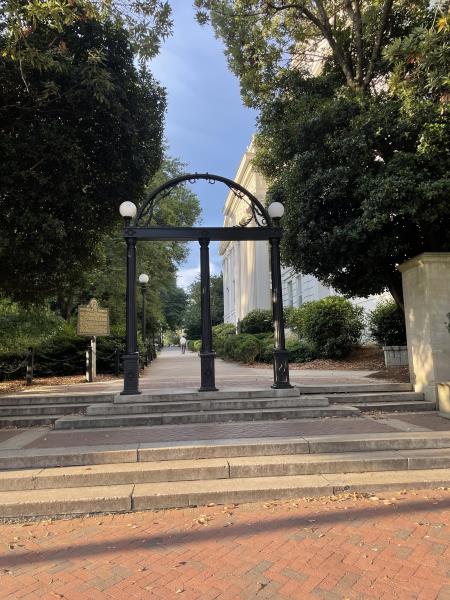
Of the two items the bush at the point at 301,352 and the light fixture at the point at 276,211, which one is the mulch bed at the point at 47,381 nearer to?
Answer: the bush at the point at 301,352

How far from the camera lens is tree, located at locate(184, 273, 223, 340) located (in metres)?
66.7

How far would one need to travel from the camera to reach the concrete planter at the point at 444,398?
7952 mm

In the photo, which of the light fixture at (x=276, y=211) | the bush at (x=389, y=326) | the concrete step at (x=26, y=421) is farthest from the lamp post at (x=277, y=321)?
the bush at (x=389, y=326)

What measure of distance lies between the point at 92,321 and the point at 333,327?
27.0 ft

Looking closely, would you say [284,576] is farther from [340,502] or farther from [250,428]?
[250,428]

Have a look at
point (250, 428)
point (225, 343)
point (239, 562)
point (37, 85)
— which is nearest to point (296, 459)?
point (250, 428)

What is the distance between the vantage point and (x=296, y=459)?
18.7 ft

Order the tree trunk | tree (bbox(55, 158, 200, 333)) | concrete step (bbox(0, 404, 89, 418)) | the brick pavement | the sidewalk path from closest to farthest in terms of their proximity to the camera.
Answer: the brick pavement → concrete step (bbox(0, 404, 89, 418)) → the sidewalk path → the tree trunk → tree (bbox(55, 158, 200, 333))

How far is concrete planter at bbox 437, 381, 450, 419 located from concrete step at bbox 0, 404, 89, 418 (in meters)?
6.23

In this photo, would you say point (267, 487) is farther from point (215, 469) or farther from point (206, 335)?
point (206, 335)

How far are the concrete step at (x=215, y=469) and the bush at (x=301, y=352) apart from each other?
11604 millimetres

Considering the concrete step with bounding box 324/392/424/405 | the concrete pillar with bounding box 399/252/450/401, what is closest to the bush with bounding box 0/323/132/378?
the concrete step with bounding box 324/392/424/405

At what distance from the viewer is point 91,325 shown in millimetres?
13664

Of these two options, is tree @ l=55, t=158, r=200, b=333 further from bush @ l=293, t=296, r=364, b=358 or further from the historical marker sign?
bush @ l=293, t=296, r=364, b=358
